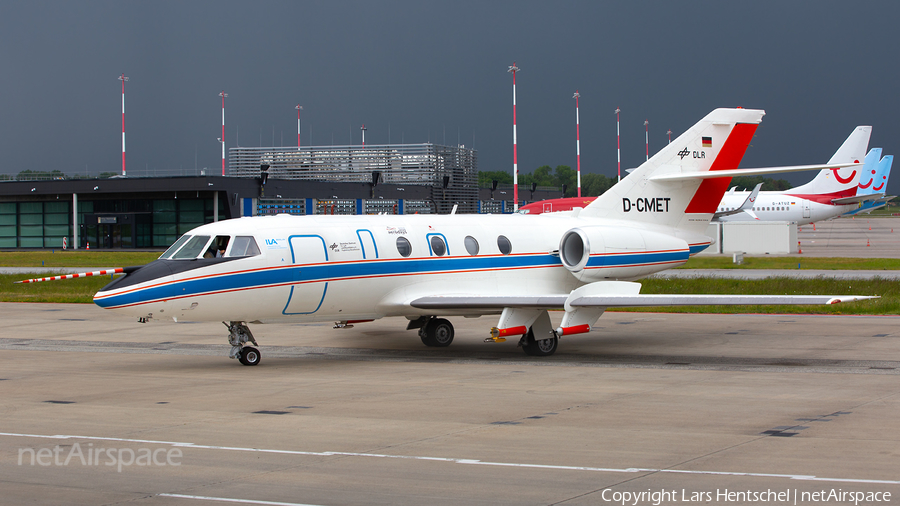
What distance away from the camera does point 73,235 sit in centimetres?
6681

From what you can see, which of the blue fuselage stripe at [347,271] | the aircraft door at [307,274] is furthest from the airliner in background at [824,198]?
the aircraft door at [307,274]

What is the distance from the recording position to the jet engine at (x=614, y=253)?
736 inches

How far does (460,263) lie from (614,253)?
3544mm

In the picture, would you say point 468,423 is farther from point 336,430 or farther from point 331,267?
point 331,267

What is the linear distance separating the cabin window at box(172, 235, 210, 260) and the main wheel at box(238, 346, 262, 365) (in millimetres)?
2108

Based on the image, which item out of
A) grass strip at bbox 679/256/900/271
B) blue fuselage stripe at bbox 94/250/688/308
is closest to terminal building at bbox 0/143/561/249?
grass strip at bbox 679/256/900/271

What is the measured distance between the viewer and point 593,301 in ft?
54.2

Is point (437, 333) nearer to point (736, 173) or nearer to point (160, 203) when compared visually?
point (736, 173)

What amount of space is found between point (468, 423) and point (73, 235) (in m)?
63.4

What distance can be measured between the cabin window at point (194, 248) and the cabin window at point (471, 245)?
547 centimetres

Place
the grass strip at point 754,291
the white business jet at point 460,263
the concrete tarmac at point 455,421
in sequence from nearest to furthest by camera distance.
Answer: the concrete tarmac at point 455,421
the white business jet at point 460,263
the grass strip at point 754,291

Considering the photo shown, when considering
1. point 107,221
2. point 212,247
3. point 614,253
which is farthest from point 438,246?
point 107,221

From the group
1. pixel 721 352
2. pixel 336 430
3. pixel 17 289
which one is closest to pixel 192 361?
pixel 336 430

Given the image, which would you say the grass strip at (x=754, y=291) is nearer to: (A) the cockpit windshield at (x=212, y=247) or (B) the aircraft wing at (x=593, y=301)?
(B) the aircraft wing at (x=593, y=301)
